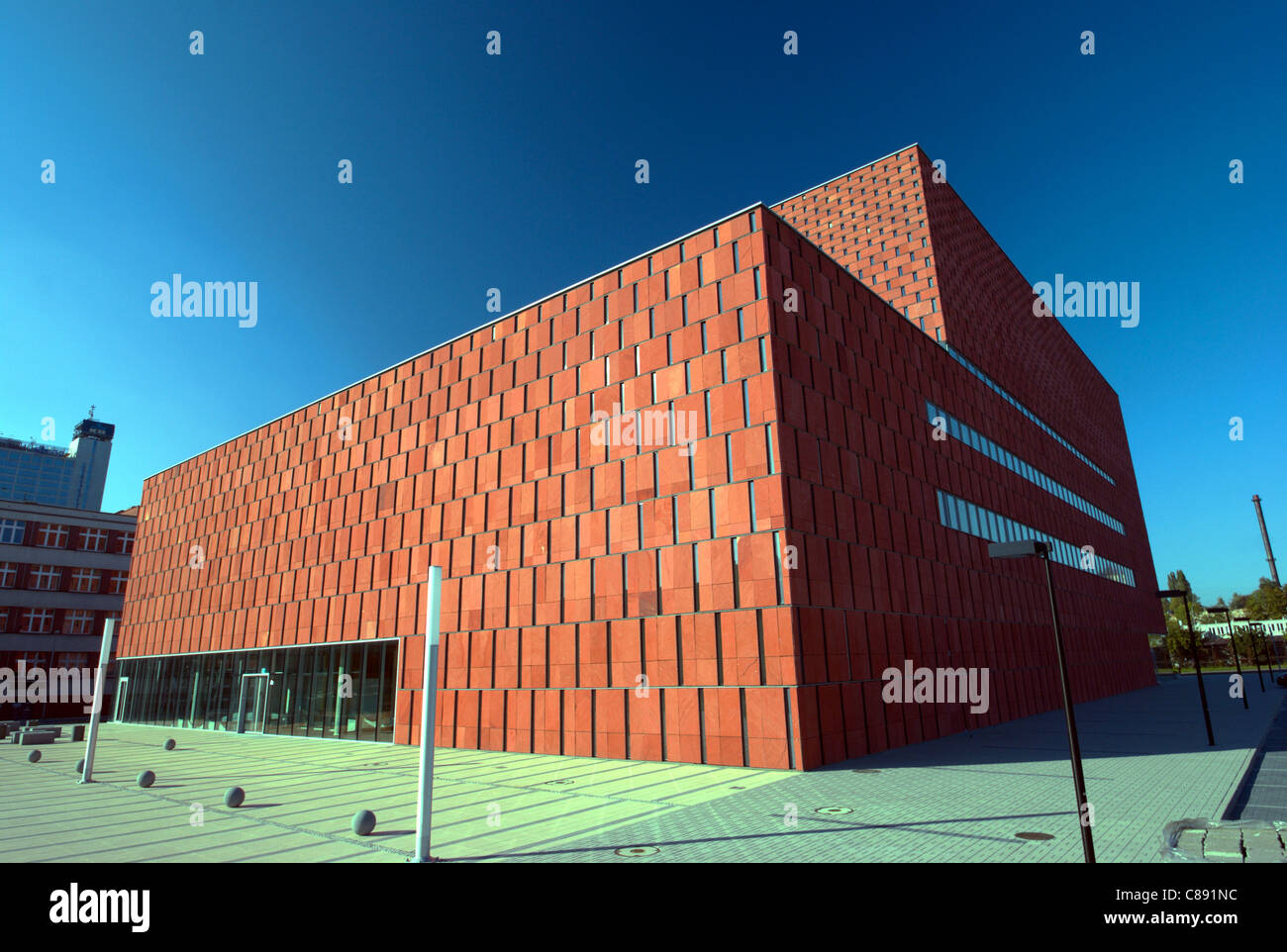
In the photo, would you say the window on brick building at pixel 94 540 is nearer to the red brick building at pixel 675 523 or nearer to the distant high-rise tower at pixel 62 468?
the red brick building at pixel 675 523

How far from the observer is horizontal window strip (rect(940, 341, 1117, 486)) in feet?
121

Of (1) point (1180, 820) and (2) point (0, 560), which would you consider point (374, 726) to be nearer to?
(1) point (1180, 820)

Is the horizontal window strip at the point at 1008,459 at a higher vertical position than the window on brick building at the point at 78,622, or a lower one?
higher

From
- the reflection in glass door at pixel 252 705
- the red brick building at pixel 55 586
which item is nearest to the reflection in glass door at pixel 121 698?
the red brick building at pixel 55 586

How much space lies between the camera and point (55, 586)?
59.7 m

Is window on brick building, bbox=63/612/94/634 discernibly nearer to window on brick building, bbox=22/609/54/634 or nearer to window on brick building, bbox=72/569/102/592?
window on brick building, bbox=22/609/54/634

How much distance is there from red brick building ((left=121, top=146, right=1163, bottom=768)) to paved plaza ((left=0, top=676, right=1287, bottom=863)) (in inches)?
A: 103

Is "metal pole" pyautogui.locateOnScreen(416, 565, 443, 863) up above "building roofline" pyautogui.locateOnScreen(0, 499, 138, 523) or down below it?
below

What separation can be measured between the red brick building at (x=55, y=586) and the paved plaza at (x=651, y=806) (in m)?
46.5

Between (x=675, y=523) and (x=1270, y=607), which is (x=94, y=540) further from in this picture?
(x=1270, y=607)

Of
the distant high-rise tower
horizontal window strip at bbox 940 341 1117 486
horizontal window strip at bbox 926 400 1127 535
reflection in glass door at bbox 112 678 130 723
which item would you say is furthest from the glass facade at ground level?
the distant high-rise tower

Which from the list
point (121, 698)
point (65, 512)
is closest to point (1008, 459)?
point (121, 698)

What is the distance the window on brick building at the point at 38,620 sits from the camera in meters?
57.5

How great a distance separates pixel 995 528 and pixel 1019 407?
1415cm
